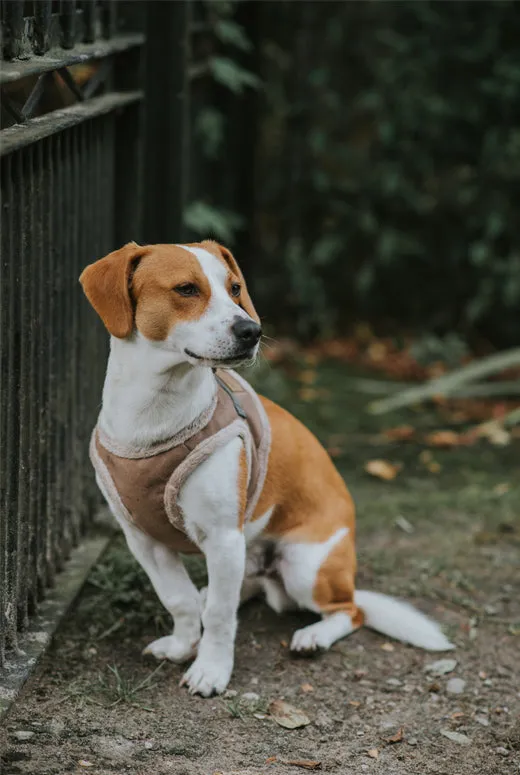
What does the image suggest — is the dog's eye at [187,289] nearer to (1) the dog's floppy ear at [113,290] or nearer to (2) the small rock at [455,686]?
(1) the dog's floppy ear at [113,290]

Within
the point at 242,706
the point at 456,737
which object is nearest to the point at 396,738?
the point at 456,737

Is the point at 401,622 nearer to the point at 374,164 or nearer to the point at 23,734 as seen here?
the point at 23,734

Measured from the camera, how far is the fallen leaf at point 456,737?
11.3 ft

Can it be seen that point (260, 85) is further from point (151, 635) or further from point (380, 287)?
point (151, 635)

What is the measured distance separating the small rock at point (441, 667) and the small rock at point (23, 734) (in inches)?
54.8

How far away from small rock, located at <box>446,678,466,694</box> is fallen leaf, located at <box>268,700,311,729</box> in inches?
21.5

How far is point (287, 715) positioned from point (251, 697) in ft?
0.52

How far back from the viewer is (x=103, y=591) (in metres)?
4.20

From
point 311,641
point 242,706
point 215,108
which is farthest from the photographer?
point 215,108

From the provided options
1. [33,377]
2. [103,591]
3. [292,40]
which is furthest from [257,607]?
[292,40]

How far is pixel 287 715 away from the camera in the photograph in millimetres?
3502

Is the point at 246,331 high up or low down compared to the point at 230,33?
down

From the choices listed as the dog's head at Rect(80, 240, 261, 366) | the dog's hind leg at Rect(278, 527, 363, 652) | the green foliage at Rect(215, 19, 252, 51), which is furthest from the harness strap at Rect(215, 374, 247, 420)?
the green foliage at Rect(215, 19, 252, 51)

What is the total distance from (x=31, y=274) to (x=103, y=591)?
131 centimetres
